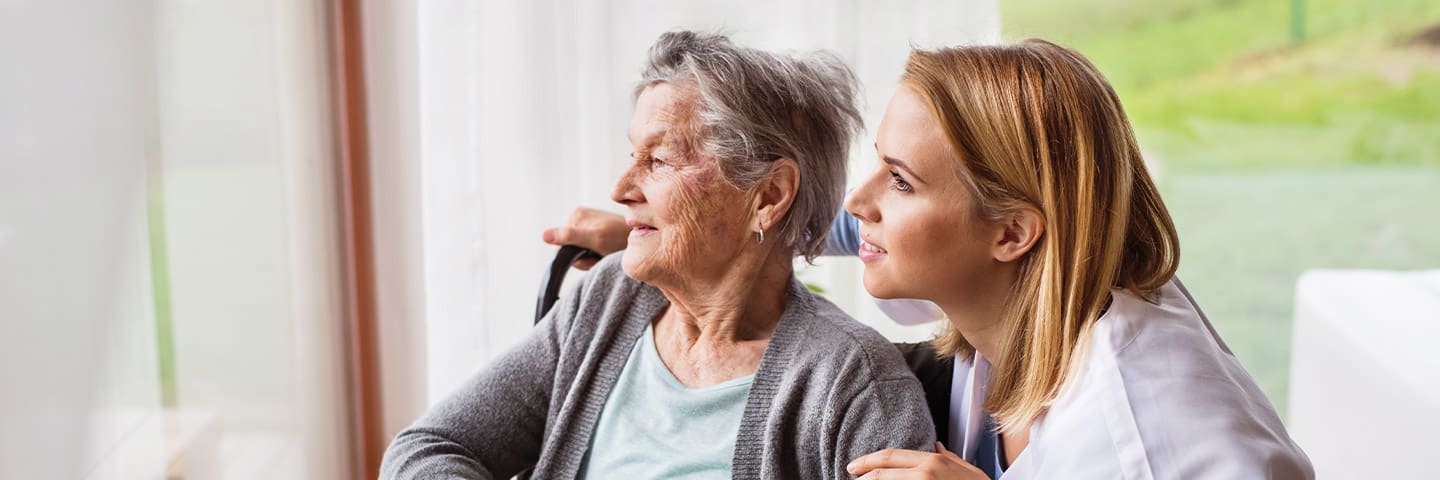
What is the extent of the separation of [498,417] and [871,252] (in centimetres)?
61

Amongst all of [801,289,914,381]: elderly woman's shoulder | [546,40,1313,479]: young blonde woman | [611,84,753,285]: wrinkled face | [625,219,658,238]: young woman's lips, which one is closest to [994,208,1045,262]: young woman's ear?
[546,40,1313,479]: young blonde woman

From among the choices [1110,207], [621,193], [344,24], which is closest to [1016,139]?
[1110,207]

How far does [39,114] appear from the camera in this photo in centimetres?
142

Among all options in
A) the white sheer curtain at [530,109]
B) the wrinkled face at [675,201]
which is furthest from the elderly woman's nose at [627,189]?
the white sheer curtain at [530,109]

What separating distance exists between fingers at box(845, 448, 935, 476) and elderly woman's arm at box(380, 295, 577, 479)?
56 centimetres

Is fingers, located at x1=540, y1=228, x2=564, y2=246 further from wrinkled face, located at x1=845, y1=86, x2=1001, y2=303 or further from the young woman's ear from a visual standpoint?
the young woman's ear

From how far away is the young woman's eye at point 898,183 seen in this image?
4.32 ft

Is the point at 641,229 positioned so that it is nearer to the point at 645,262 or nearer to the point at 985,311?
the point at 645,262

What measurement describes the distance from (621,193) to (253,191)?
90 centimetres

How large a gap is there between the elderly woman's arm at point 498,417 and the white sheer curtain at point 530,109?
2.91ft

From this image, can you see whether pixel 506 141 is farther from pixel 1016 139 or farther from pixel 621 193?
pixel 1016 139

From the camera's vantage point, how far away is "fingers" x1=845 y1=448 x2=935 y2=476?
125cm

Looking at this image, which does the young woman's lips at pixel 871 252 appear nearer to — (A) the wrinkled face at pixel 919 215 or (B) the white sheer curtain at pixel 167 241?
(A) the wrinkled face at pixel 919 215

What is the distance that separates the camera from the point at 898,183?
4.36 ft
